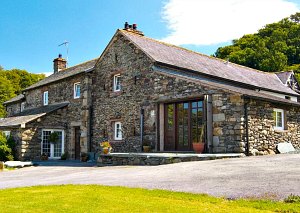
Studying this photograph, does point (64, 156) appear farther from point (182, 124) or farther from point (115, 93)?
point (182, 124)

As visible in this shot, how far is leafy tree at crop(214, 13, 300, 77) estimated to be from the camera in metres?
46.3

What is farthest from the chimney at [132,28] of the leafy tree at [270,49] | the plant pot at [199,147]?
the leafy tree at [270,49]

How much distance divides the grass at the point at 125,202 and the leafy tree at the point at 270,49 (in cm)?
3688

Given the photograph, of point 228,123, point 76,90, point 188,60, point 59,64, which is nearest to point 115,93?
point 76,90

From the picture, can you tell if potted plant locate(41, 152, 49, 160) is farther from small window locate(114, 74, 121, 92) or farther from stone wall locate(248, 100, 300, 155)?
stone wall locate(248, 100, 300, 155)

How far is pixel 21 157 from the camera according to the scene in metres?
23.7

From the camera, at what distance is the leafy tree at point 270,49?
46312mm

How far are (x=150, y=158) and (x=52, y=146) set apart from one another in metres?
11.8

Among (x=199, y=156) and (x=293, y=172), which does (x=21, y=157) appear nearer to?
(x=199, y=156)

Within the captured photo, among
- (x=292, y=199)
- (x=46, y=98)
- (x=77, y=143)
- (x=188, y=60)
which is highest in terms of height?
(x=188, y=60)

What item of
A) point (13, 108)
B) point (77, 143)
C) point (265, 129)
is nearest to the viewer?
point (265, 129)

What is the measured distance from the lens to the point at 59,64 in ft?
116

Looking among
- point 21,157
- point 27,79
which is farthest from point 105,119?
point 27,79

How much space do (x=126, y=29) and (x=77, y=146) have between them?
894 centimetres
